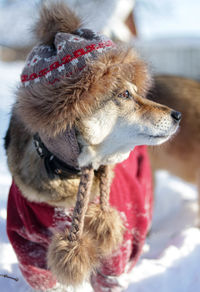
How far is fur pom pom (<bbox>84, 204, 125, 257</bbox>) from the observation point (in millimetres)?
1515

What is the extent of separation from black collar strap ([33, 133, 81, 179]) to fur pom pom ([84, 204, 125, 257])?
200 mm

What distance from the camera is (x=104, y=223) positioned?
4.95ft

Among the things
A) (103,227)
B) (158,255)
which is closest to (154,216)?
→ (158,255)

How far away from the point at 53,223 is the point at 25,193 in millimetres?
201

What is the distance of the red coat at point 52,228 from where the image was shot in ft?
5.32

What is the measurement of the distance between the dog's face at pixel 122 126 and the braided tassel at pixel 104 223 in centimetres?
13

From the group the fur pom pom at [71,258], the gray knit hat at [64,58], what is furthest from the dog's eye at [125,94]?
the fur pom pom at [71,258]

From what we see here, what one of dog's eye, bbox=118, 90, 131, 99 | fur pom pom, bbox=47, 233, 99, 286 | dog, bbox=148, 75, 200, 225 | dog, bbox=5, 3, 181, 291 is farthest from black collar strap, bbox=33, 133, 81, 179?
dog, bbox=148, 75, 200, 225

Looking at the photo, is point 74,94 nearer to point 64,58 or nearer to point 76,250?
point 64,58

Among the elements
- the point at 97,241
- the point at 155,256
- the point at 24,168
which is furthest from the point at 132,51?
the point at 155,256

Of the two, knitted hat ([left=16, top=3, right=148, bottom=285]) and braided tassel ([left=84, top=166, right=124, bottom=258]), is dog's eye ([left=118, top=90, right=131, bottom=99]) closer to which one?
knitted hat ([left=16, top=3, right=148, bottom=285])

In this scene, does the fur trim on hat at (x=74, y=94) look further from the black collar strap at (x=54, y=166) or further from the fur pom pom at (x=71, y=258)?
the fur pom pom at (x=71, y=258)

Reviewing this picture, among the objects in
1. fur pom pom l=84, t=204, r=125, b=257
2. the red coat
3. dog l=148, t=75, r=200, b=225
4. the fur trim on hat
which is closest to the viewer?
the fur trim on hat

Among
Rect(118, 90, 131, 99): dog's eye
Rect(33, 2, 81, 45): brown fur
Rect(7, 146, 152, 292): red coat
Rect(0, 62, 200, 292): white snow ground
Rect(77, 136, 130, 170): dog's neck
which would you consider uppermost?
Rect(33, 2, 81, 45): brown fur
